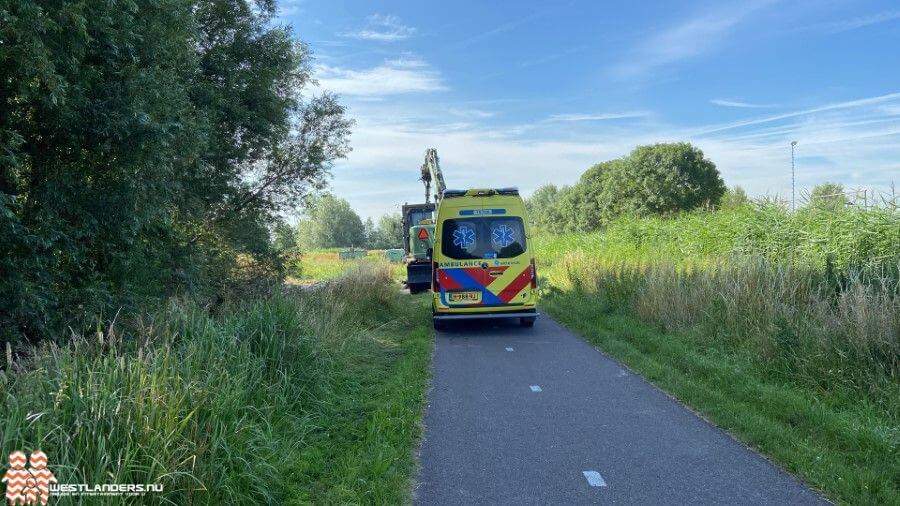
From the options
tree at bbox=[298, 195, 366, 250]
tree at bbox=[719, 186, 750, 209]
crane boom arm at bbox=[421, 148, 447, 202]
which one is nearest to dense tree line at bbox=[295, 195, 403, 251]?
tree at bbox=[298, 195, 366, 250]

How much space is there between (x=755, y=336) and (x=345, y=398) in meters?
5.64

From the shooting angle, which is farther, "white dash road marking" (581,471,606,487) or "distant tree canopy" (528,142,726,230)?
"distant tree canopy" (528,142,726,230)

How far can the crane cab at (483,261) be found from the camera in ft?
36.9

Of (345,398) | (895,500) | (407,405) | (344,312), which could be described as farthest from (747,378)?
(344,312)

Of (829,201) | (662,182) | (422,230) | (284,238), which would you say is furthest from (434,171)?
(662,182)

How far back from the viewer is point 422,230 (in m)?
19.0

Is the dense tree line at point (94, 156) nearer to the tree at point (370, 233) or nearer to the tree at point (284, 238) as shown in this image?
the tree at point (284, 238)

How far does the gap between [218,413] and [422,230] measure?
589 inches

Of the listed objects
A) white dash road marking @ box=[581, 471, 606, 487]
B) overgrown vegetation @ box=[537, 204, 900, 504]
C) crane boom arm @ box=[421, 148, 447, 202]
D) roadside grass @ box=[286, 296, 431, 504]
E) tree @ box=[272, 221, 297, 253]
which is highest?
crane boom arm @ box=[421, 148, 447, 202]

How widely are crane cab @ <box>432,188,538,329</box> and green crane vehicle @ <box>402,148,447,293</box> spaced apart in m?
4.36

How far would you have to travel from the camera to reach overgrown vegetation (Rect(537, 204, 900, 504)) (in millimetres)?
4776

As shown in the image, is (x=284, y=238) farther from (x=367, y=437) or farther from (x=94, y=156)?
(x=367, y=437)

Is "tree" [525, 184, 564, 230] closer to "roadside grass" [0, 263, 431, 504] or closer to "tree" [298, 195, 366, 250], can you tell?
"tree" [298, 195, 366, 250]

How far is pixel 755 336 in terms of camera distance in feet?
25.5
